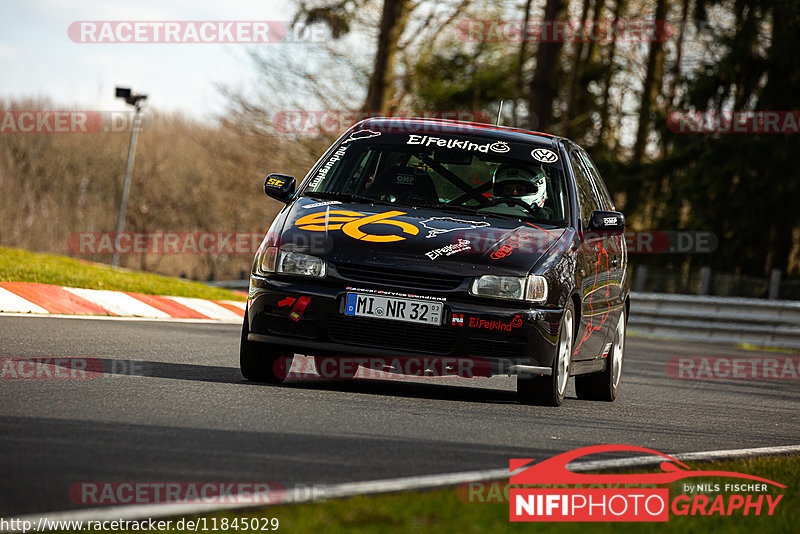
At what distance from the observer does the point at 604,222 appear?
8.91 metres

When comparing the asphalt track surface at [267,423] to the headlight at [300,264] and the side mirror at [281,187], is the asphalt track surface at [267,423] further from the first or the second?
the side mirror at [281,187]

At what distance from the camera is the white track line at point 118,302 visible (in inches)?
548

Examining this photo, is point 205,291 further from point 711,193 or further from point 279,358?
point 711,193

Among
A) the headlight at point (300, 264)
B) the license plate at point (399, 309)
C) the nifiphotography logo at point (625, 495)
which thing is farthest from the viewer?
the headlight at point (300, 264)

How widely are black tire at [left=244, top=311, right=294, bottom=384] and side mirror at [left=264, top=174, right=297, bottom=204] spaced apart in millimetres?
1081

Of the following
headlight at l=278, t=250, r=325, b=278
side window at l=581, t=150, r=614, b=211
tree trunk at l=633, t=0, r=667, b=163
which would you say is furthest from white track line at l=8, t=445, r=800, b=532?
tree trunk at l=633, t=0, r=667, b=163

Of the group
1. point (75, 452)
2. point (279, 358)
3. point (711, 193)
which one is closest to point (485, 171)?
point (279, 358)

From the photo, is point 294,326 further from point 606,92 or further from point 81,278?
point 606,92

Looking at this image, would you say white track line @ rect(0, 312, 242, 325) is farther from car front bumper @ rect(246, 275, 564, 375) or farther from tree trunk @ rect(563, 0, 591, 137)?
tree trunk @ rect(563, 0, 591, 137)

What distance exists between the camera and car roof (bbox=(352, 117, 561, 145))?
9.38 metres

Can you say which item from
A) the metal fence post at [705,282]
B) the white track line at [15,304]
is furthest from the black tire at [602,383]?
the metal fence post at [705,282]

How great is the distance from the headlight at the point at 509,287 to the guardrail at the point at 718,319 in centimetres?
1544

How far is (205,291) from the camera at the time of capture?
18734 mm

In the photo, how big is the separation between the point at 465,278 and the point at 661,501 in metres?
2.97
